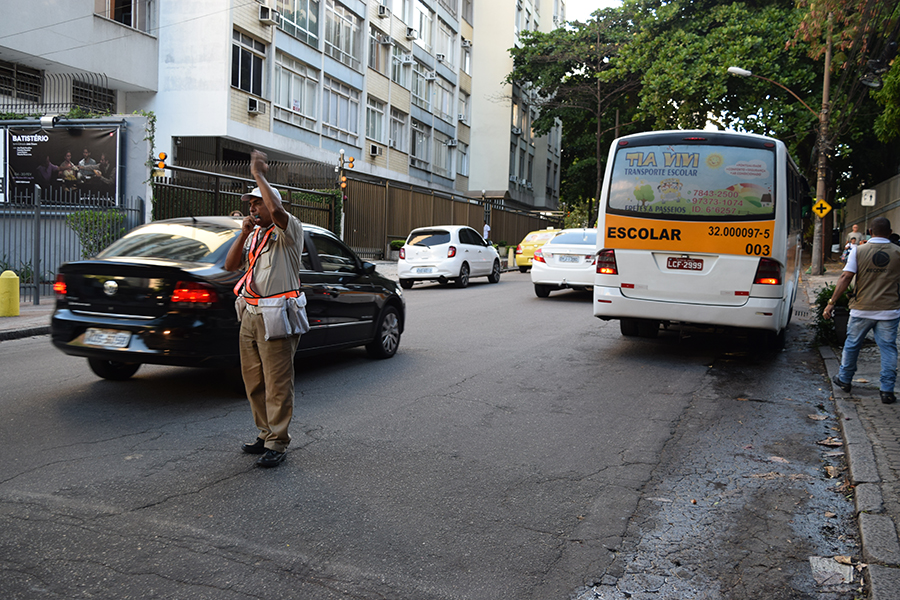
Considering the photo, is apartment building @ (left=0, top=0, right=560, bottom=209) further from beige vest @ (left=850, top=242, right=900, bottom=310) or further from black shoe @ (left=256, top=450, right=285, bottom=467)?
beige vest @ (left=850, top=242, right=900, bottom=310)

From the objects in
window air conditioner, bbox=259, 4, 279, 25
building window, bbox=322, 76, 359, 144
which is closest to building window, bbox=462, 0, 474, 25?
building window, bbox=322, 76, 359, 144

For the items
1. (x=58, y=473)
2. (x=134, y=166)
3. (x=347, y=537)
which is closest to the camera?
(x=347, y=537)

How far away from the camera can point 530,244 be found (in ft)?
92.5

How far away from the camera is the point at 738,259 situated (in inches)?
369

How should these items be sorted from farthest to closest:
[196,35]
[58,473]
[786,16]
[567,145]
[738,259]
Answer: [567,145] < [786,16] < [196,35] < [738,259] < [58,473]

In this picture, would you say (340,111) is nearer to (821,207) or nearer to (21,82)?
(21,82)

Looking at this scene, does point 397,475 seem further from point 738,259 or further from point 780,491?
point 738,259

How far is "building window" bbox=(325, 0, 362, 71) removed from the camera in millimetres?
31547

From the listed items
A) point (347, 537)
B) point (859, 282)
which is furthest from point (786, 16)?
point (347, 537)

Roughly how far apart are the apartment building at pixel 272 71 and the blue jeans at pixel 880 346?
20916mm

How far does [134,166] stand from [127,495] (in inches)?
551

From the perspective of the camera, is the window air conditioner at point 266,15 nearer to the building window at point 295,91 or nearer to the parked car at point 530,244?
the building window at point 295,91

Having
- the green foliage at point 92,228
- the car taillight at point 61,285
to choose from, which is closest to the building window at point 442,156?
the green foliage at point 92,228

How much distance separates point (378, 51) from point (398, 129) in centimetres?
426
